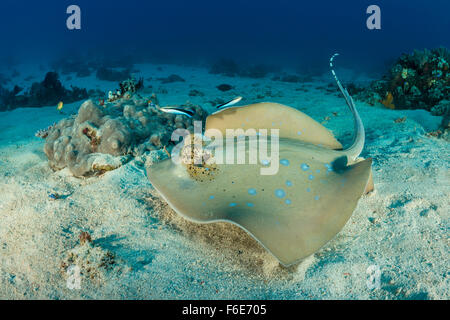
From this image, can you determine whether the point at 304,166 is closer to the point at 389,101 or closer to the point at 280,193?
the point at 280,193

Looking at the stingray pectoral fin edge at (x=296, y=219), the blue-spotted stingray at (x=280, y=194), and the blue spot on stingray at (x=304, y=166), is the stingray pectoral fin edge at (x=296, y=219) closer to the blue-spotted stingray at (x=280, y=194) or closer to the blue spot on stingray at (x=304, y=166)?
the blue-spotted stingray at (x=280, y=194)

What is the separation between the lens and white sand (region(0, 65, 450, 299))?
2.26 meters

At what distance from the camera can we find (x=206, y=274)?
8.06ft

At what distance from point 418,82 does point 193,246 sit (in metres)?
9.13

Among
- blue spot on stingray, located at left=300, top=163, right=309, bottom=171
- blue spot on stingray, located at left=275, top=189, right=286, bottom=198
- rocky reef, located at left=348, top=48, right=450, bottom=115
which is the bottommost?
blue spot on stingray, located at left=275, top=189, right=286, bottom=198

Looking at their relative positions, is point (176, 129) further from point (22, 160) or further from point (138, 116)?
point (22, 160)

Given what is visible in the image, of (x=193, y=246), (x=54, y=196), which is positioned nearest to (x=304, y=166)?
(x=193, y=246)

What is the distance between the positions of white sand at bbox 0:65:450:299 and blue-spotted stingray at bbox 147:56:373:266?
0.51 metres

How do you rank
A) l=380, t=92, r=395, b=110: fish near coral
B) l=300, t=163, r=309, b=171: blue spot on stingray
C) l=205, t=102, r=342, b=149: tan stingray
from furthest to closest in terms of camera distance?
l=380, t=92, r=395, b=110: fish near coral < l=205, t=102, r=342, b=149: tan stingray < l=300, t=163, r=309, b=171: blue spot on stingray

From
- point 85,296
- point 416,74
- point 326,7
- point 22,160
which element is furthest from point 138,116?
point 326,7

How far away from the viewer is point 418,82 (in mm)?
8391

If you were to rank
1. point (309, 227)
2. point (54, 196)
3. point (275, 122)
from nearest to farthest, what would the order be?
point (309, 227) → point (54, 196) → point (275, 122)

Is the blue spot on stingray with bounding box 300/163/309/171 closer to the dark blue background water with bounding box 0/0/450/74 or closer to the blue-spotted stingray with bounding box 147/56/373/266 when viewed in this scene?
the blue-spotted stingray with bounding box 147/56/373/266

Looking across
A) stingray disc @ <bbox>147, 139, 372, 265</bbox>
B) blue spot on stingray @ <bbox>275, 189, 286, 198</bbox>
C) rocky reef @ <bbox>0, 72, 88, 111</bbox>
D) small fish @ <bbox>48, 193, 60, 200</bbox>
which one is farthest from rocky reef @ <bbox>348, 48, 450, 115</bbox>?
rocky reef @ <bbox>0, 72, 88, 111</bbox>
